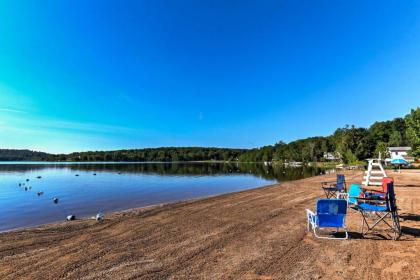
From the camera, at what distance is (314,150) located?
10375 cm

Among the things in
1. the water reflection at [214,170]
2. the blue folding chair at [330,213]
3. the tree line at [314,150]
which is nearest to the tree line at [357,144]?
the tree line at [314,150]

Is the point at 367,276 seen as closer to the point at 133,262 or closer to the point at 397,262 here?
the point at 397,262

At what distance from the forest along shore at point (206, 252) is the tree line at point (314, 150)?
2512cm

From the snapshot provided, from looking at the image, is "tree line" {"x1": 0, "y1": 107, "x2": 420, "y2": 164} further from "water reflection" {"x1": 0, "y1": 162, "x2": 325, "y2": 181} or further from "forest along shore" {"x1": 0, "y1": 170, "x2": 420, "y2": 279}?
"forest along shore" {"x1": 0, "y1": 170, "x2": 420, "y2": 279}

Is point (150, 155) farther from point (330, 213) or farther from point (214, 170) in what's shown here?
point (330, 213)

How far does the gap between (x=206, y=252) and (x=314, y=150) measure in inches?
4187

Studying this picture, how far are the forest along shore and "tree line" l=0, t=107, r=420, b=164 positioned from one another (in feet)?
82.4

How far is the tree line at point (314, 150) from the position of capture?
6219cm

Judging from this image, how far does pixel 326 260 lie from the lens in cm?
509

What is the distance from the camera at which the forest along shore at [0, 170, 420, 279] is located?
460cm

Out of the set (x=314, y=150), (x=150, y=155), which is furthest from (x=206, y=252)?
(x=150, y=155)

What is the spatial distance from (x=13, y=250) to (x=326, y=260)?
271 inches

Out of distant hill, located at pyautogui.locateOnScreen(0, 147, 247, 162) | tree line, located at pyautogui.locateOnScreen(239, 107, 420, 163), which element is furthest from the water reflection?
distant hill, located at pyautogui.locateOnScreen(0, 147, 247, 162)

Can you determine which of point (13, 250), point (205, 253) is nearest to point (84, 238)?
point (13, 250)
